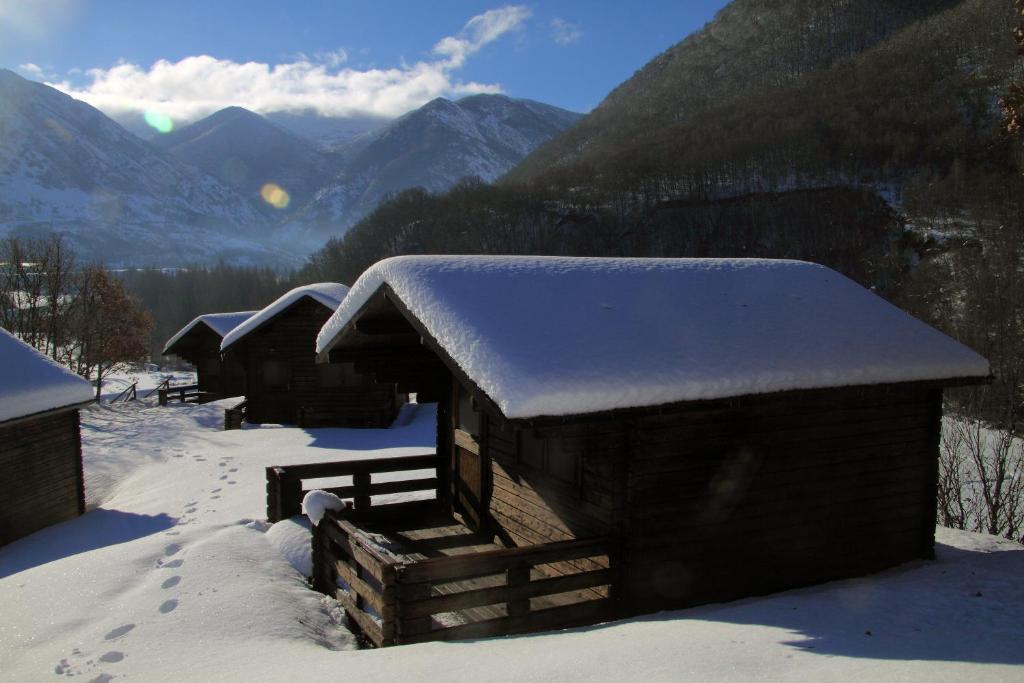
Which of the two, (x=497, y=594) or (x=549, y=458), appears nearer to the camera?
(x=497, y=594)

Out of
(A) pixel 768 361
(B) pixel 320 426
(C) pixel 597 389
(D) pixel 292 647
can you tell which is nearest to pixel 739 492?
(A) pixel 768 361

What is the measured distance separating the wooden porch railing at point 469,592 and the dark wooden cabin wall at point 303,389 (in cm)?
1427

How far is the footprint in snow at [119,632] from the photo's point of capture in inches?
221

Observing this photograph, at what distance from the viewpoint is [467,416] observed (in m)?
9.02

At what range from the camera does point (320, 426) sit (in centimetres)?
2109

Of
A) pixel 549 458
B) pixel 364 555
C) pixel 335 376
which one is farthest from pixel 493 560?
pixel 335 376

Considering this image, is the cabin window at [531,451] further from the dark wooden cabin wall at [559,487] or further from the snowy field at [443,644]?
the snowy field at [443,644]

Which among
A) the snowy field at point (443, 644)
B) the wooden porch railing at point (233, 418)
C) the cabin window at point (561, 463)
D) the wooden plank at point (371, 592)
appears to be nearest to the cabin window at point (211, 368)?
the wooden porch railing at point (233, 418)

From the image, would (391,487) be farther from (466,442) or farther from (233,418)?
(233,418)

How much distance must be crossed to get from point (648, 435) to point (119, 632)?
4.93 m

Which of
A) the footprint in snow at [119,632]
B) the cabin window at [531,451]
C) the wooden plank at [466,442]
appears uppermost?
the cabin window at [531,451]

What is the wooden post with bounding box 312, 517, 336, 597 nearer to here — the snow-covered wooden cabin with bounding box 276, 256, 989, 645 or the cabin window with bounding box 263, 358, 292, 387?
the snow-covered wooden cabin with bounding box 276, 256, 989, 645

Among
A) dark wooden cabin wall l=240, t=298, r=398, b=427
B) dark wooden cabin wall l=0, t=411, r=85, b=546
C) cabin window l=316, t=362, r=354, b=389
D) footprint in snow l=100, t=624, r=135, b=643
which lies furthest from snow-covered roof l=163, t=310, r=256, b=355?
footprint in snow l=100, t=624, r=135, b=643

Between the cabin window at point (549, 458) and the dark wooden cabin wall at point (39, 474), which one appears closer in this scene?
the cabin window at point (549, 458)
